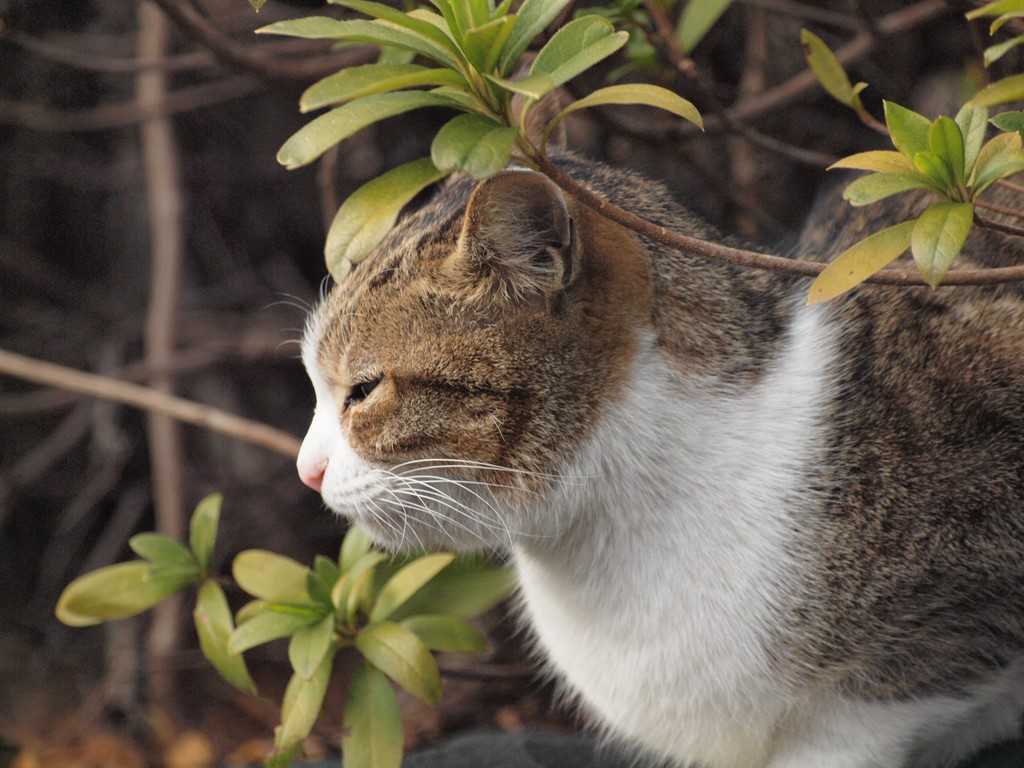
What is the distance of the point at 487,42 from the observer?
1039 millimetres

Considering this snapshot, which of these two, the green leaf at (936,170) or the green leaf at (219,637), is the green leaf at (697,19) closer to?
the green leaf at (936,170)

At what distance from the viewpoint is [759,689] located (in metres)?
1.34

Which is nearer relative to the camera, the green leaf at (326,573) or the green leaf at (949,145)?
the green leaf at (949,145)

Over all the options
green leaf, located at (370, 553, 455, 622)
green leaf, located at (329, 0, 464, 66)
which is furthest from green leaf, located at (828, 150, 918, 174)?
green leaf, located at (370, 553, 455, 622)

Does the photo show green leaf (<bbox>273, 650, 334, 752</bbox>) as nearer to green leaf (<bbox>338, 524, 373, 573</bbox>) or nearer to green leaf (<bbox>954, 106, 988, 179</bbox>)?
green leaf (<bbox>338, 524, 373, 573</bbox>)

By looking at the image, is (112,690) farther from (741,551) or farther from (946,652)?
(946,652)

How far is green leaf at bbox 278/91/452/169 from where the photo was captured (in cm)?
105

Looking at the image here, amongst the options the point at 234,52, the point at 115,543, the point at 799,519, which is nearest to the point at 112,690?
the point at 115,543

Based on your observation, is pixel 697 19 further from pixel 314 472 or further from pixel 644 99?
pixel 314 472

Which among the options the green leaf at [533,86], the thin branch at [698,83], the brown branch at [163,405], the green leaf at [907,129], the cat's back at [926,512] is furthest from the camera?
the brown branch at [163,405]

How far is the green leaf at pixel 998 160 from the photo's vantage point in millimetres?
1063

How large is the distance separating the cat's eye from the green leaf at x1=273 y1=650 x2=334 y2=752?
14.6 inches

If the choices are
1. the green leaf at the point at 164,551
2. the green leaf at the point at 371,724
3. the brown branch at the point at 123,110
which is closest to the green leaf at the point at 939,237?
the green leaf at the point at 371,724

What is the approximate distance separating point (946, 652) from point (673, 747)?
15.0 inches
